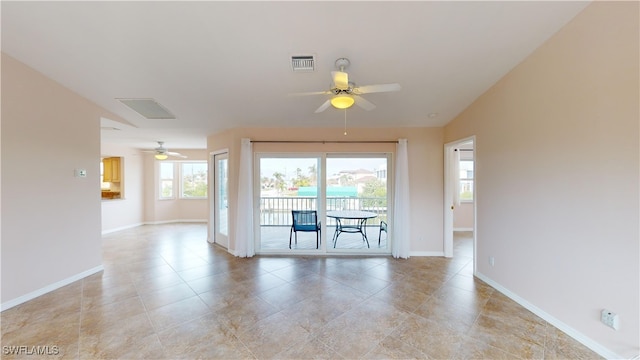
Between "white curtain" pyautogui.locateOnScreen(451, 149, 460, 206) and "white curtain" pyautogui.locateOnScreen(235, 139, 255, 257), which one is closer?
"white curtain" pyautogui.locateOnScreen(235, 139, 255, 257)

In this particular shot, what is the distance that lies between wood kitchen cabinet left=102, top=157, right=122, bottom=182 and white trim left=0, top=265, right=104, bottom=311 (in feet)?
13.2

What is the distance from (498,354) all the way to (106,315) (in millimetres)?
3723

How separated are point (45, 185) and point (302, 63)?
354 centimetres

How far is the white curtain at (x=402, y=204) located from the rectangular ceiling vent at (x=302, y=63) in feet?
7.51

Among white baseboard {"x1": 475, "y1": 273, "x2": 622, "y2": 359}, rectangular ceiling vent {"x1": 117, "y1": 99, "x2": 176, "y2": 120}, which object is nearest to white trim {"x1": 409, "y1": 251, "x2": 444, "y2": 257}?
white baseboard {"x1": 475, "y1": 273, "x2": 622, "y2": 359}

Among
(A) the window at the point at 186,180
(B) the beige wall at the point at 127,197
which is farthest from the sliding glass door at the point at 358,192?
(B) the beige wall at the point at 127,197

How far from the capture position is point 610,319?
6.10ft

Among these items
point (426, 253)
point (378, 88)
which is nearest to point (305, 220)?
point (426, 253)

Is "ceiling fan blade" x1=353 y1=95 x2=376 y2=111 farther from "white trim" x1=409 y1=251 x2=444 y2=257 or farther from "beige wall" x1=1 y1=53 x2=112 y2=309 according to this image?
"beige wall" x1=1 y1=53 x2=112 y2=309

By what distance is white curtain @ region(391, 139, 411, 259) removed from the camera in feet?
13.7

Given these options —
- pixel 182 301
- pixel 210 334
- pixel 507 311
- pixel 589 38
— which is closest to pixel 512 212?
pixel 507 311

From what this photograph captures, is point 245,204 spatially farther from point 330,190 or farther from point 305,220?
point 330,190

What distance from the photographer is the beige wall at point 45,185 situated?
8.59 feet

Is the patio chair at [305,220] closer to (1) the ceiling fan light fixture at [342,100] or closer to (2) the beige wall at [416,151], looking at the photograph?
(2) the beige wall at [416,151]
